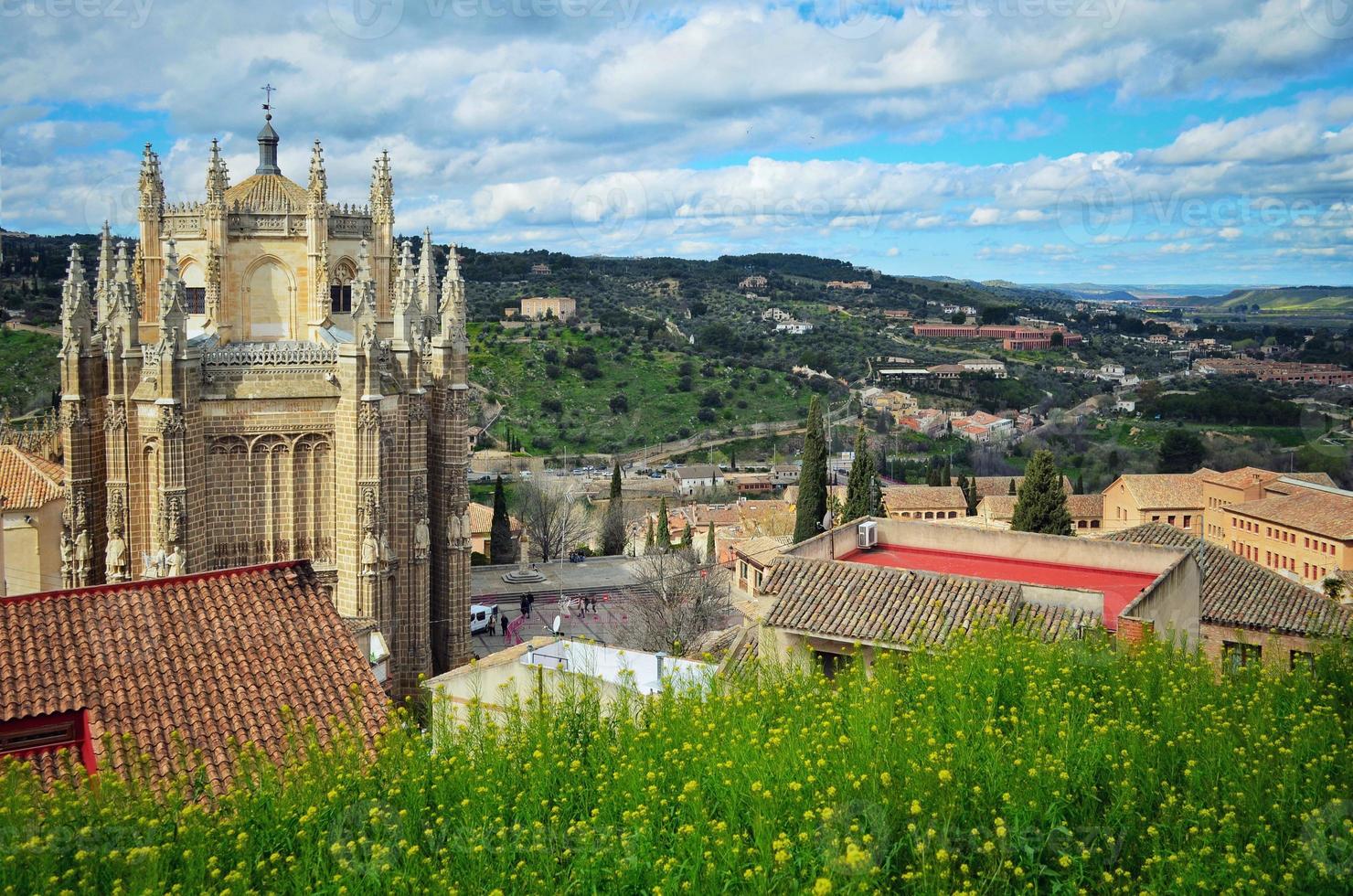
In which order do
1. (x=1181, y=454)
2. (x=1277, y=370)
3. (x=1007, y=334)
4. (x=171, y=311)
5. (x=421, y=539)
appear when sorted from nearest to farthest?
(x=171, y=311) < (x=421, y=539) < (x=1181, y=454) < (x=1277, y=370) < (x=1007, y=334)

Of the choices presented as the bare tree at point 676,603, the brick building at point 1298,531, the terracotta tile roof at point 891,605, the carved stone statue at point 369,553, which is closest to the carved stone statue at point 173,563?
the carved stone statue at point 369,553

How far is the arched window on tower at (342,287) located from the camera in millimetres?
24859

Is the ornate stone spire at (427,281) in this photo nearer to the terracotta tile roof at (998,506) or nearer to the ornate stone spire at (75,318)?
the ornate stone spire at (75,318)

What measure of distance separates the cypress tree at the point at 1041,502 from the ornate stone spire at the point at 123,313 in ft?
99.4

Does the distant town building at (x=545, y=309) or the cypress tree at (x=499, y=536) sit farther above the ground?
the distant town building at (x=545, y=309)

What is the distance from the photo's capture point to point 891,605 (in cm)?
1351

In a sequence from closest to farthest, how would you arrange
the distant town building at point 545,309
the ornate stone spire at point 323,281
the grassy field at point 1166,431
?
1. the ornate stone spire at point 323,281
2. the grassy field at point 1166,431
3. the distant town building at point 545,309

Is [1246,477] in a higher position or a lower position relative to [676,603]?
higher

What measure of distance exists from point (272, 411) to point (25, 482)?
384 inches

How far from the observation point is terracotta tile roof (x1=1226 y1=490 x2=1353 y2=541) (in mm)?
36656

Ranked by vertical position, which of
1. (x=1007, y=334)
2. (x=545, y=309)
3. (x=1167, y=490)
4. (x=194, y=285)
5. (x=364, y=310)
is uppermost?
(x=545, y=309)

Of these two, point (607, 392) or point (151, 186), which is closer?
point (151, 186)

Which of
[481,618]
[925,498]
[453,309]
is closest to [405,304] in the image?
[453,309]

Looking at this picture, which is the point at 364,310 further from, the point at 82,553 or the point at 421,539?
the point at 82,553
